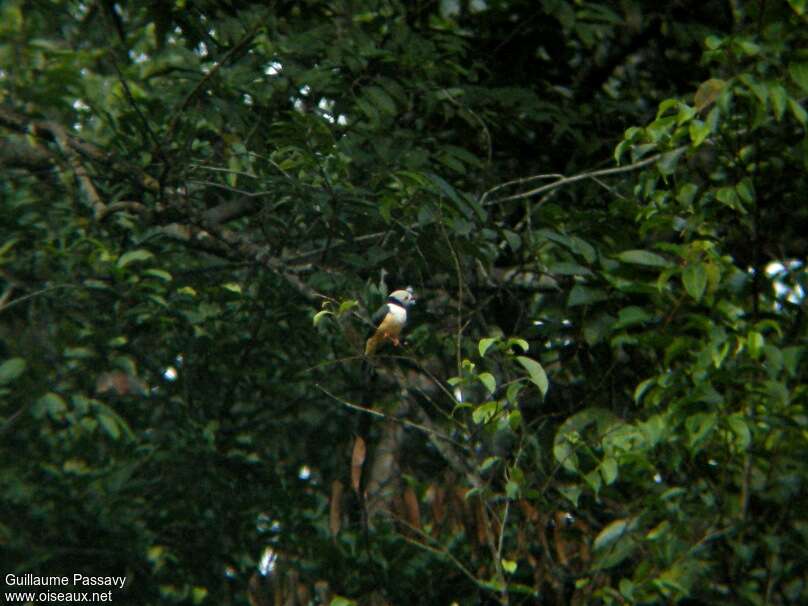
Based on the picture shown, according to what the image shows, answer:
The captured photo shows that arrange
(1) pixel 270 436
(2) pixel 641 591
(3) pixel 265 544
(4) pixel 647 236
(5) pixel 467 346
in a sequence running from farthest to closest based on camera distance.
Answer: (1) pixel 270 436 → (3) pixel 265 544 → (4) pixel 647 236 → (5) pixel 467 346 → (2) pixel 641 591

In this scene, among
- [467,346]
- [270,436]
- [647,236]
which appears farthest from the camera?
[270,436]

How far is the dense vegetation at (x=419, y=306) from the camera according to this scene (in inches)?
143

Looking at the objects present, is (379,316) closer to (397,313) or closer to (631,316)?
(397,313)

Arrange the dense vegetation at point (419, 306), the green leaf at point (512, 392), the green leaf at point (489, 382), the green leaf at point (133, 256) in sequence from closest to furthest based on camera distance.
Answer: the green leaf at point (489, 382) → the green leaf at point (512, 392) → the dense vegetation at point (419, 306) → the green leaf at point (133, 256)

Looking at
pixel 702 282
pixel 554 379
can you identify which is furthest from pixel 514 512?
A: pixel 702 282

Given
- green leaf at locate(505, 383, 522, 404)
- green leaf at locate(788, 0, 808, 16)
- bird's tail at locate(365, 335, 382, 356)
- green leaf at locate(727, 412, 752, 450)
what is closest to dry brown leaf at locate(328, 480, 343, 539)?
bird's tail at locate(365, 335, 382, 356)

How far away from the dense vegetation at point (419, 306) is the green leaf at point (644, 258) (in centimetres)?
6

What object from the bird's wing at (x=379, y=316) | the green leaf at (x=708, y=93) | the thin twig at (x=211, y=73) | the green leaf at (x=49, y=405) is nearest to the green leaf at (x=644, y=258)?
the green leaf at (x=708, y=93)

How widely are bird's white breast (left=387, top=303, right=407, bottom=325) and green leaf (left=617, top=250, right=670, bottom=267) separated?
64 centimetres

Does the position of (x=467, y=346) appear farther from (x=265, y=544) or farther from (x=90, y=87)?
(x=90, y=87)

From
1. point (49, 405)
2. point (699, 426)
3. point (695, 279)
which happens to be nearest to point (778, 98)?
point (695, 279)

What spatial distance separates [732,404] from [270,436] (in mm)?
2146

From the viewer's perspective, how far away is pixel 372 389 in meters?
4.32

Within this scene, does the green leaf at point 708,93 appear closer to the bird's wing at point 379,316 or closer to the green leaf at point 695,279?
the green leaf at point 695,279
